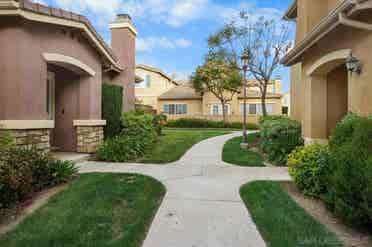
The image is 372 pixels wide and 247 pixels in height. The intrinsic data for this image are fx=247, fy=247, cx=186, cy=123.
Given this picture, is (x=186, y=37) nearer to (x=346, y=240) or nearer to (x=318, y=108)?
(x=318, y=108)

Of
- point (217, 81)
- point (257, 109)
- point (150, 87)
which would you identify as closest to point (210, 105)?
point (217, 81)

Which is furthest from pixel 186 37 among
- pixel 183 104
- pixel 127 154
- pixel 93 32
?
pixel 127 154

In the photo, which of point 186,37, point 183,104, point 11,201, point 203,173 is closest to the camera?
point 11,201

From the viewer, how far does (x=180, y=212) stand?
4027 millimetres

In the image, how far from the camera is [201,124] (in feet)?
89.2

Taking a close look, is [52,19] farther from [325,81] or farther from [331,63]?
[325,81]

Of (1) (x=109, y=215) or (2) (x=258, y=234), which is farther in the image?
(1) (x=109, y=215)

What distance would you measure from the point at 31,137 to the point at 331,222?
265 inches

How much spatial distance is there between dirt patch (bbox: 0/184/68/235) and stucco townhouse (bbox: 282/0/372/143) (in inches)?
268

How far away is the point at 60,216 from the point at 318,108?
7.48 m

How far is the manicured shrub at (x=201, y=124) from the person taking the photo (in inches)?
1048

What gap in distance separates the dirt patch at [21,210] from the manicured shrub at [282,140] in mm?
6267

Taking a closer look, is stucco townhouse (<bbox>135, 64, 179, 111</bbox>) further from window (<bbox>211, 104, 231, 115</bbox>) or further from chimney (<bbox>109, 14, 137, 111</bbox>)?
chimney (<bbox>109, 14, 137, 111</bbox>)

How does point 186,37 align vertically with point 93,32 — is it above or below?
above
